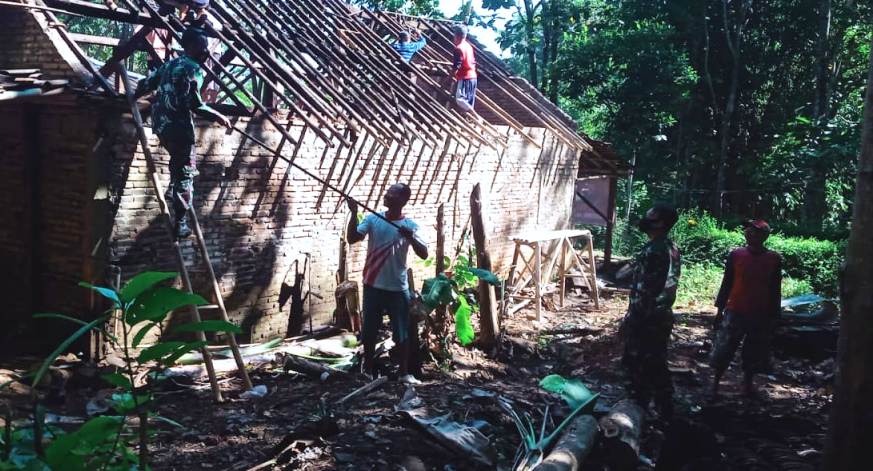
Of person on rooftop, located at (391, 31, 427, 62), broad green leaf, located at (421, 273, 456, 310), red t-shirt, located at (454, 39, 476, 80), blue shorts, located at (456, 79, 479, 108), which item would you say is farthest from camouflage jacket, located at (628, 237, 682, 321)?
person on rooftop, located at (391, 31, 427, 62)

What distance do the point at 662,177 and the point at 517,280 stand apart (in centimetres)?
1301

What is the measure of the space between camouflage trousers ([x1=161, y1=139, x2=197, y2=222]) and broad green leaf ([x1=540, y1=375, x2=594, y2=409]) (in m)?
3.57

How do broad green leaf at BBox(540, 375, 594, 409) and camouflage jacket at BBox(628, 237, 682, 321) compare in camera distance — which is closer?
broad green leaf at BBox(540, 375, 594, 409)

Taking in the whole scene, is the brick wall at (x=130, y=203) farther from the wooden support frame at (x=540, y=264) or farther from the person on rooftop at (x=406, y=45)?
the person on rooftop at (x=406, y=45)

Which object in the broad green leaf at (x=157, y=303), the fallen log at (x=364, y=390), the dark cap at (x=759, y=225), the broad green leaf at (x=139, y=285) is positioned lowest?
the fallen log at (x=364, y=390)

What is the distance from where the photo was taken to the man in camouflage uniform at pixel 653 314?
17.4ft

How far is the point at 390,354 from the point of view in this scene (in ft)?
22.9

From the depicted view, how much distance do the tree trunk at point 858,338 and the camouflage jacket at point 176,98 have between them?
16.5ft

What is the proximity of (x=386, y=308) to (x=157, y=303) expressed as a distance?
386 centimetres

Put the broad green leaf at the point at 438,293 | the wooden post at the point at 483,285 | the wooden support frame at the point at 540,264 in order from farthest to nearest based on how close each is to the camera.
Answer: the wooden support frame at the point at 540,264
the wooden post at the point at 483,285
the broad green leaf at the point at 438,293

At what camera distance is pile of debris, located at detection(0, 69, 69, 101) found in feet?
19.8

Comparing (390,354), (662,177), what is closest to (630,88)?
(662,177)

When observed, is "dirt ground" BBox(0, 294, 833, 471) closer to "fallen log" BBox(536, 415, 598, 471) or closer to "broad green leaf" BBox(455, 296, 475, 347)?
"fallen log" BBox(536, 415, 598, 471)

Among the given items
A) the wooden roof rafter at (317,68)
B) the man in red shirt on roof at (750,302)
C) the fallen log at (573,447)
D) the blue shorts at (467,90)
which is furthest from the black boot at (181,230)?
the blue shorts at (467,90)
